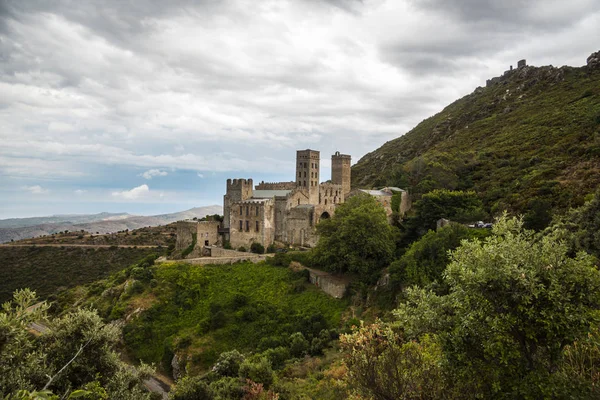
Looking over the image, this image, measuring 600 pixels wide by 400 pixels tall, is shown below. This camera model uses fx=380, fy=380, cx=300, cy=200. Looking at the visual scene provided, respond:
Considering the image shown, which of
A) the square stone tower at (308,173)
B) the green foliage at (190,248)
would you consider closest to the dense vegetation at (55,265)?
the green foliage at (190,248)

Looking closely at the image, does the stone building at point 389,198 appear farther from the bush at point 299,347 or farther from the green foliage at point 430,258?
the bush at point 299,347

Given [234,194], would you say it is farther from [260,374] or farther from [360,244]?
[260,374]

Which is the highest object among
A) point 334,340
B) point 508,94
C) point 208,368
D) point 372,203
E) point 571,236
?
point 508,94

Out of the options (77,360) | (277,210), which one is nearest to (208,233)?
(277,210)

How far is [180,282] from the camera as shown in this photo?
38469 mm

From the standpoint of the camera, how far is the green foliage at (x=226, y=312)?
101 ft

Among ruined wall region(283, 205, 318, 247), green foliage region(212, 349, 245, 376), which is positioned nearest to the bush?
green foliage region(212, 349, 245, 376)

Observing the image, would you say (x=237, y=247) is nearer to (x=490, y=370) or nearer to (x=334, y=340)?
(x=334, y=340)

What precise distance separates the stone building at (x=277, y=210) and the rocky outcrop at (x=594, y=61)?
241 ft

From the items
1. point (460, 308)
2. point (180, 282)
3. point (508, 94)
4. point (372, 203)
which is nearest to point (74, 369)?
point (460, 308)

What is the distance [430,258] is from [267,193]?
26125mm

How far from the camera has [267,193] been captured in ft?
160

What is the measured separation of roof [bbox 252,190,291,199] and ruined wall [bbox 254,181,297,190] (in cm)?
234

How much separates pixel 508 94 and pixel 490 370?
105 metres
